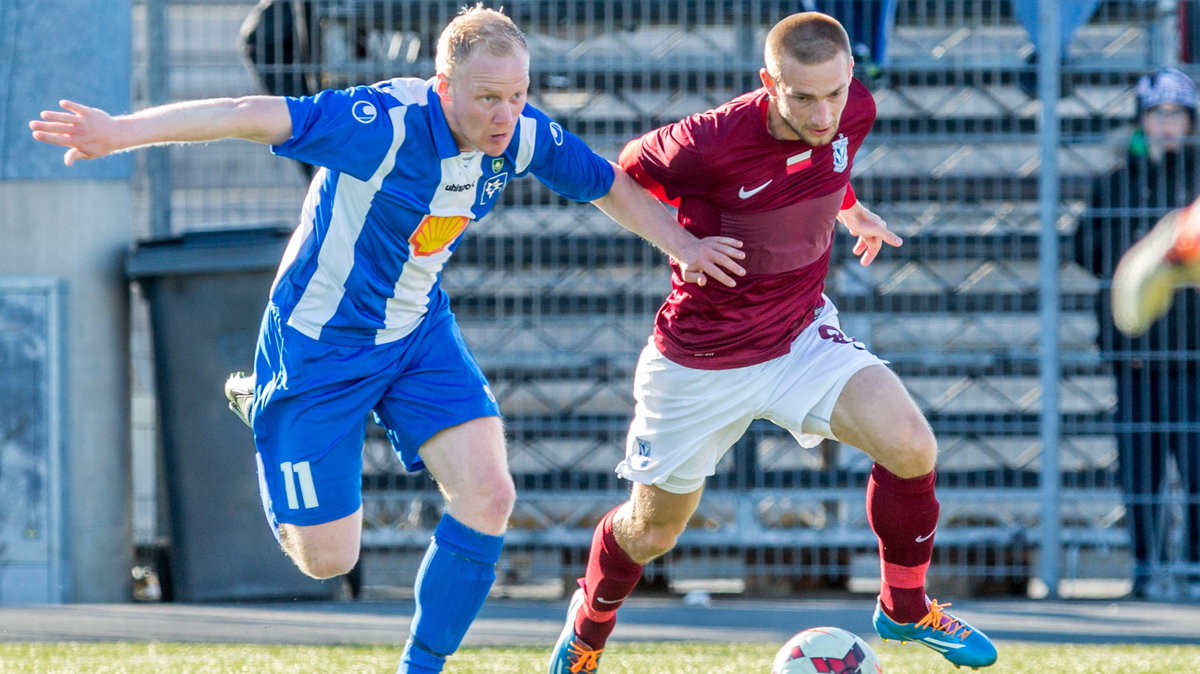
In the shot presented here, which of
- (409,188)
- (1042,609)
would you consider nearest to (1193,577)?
(1042,609)

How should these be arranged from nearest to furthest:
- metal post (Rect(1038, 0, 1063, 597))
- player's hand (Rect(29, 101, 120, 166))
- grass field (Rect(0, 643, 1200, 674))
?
1. player's hand (Rect(29, 101, 120, 166))
2. grass field (Rect(0, 643, 1200, 674))
3. metal post (Rect(1038, 0, 1063, 597))

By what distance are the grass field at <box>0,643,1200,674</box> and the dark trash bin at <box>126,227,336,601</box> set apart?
1.20m

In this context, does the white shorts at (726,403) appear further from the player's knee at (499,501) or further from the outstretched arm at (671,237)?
the player's knee at (499,501)

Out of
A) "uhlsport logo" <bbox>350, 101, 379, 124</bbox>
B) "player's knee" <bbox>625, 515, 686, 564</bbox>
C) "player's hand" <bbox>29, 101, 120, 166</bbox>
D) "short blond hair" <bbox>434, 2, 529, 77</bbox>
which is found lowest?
"player's knee" <bbox>625, 515, 686, 564</bbox>

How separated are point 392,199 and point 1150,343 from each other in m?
4.54

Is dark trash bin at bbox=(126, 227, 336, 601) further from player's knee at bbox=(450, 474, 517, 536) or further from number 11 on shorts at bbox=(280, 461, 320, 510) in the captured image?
player's knee at bbox=(450, 474, 517, 536)

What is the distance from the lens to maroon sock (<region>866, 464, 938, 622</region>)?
14.3 feet

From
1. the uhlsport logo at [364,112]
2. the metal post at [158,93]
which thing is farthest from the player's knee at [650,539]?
the metal post at [158,93]

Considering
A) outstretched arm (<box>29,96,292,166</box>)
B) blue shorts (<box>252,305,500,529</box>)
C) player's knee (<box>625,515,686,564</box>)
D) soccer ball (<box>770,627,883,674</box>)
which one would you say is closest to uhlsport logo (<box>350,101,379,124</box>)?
outstretched arm (<box>29,96,292,166</box>)

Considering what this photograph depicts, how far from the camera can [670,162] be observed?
4418mm

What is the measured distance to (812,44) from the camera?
4.11 metres

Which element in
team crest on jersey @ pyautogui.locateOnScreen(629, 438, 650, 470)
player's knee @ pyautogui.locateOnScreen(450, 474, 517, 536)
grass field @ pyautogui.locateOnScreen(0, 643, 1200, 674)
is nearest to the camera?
player's knee @ pyautogui.locateOnScreen(450, 474, 517, 536)

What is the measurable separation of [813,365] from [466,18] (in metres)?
1.36

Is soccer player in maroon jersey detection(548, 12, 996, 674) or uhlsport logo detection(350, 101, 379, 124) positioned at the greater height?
uhlsport logo detection(350, 101, 379, 124)
